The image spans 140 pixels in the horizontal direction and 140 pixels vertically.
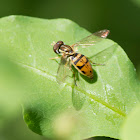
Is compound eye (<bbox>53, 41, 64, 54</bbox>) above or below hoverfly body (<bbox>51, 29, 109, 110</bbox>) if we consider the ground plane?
above

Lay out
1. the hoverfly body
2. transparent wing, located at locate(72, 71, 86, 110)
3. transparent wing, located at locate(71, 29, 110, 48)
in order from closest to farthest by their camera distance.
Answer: transparent wing, located at locate(72, 71, 86, 110), the hoverfly body, transparent wing, located at locate(71, 29, 110, 48)

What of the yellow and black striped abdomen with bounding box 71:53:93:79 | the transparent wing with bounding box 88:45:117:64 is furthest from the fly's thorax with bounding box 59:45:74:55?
the transparent wing with bounding box 88:45:117:64

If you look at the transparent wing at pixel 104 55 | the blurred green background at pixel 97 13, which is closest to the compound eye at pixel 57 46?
the transparent wing at pixel 104 55

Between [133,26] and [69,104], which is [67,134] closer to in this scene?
[69,104]

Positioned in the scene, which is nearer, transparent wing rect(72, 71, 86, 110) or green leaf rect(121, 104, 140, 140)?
green leaf rect(121, 104, 140, 140)

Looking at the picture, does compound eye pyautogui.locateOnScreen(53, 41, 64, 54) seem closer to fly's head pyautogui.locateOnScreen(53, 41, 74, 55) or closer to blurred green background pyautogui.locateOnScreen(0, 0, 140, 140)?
fly's head pyautogui.locateOnScreen(53, 41, 74, 55)

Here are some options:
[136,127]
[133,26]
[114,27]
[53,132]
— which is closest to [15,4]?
[114,27]

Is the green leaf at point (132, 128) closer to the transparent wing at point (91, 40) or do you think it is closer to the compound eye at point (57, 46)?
the compound eye at point (57, 46)

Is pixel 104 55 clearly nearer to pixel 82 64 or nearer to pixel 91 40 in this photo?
pixel 82 64
